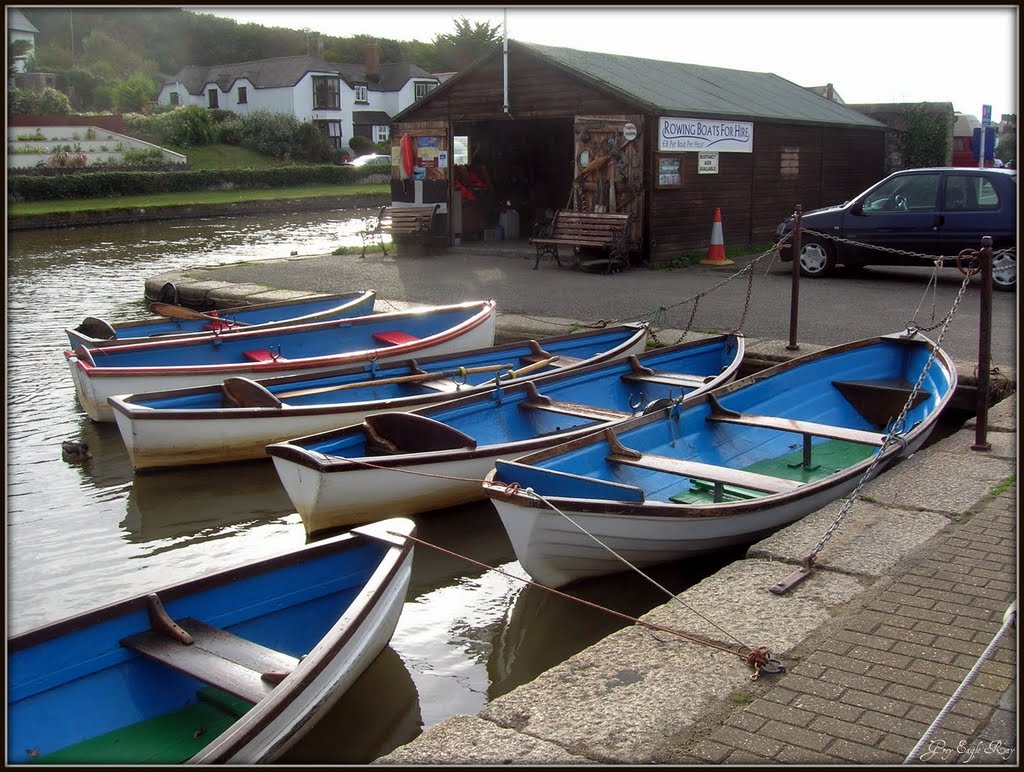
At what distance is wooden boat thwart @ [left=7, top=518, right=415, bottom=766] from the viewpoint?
406 cm

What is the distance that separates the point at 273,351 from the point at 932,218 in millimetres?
9686

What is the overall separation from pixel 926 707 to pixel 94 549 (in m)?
5.97

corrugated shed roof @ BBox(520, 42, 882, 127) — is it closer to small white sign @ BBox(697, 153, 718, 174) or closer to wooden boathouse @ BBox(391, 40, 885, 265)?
wooden boathouse @ BBox(391, 40, 885, 265)

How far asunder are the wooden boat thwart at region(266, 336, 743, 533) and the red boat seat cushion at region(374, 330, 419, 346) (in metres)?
3.23

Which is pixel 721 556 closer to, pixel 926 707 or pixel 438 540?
pixel 438 540

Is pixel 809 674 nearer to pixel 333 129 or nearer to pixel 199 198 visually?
pixel 199 198

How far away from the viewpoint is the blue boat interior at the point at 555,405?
752 cm

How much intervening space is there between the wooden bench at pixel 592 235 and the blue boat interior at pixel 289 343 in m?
5.11

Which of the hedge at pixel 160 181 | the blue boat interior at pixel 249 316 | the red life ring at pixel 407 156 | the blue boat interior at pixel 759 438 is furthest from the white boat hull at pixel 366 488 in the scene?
the hedge at pixel 160 181

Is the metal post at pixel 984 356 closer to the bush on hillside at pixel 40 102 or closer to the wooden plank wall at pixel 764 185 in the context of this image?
the wooden plank wall at pixel 764 185

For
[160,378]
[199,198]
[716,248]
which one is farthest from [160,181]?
[160,378]

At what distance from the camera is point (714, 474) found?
6332 millimetres

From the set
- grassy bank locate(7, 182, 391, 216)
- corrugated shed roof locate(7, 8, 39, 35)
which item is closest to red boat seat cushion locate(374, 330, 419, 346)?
grassy bank locate(7, 182, 391, 216)

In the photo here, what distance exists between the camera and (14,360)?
13.0 m
